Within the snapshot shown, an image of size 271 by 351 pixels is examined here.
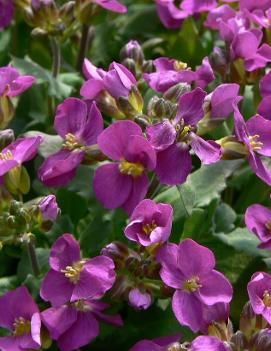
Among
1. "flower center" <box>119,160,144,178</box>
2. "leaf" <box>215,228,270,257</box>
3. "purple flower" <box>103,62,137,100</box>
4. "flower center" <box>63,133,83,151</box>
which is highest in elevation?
"purple flower" <box>103,62,137,100</box>

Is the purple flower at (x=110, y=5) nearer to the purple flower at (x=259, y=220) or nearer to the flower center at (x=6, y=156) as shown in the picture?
the flower center at (x=6, y=156)

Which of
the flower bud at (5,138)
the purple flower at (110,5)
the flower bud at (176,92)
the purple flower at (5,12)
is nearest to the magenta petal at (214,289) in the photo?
the flower bud at (176,92)

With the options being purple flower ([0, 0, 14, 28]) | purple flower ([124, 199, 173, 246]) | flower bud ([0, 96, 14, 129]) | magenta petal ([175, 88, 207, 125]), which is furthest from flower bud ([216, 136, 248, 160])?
purple flower ([0, 0, 14, 28])

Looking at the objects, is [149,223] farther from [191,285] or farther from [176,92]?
[176,92]

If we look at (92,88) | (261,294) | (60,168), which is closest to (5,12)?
(92,88)

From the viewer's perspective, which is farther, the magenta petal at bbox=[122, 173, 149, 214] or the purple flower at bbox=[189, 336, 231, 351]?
the magenta petal at bbox=[122, 173, 149, 214]

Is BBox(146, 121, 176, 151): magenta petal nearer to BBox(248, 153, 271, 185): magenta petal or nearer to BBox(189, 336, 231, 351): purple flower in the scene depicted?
BBox(248, 153, 271, 185): magenta petal
